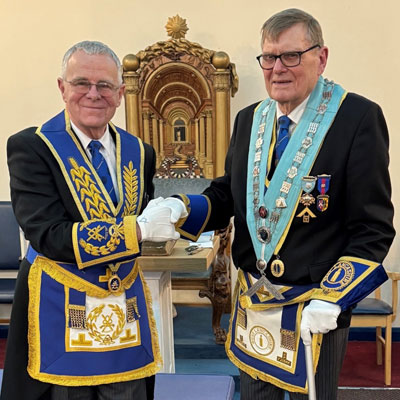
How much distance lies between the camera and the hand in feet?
5.48

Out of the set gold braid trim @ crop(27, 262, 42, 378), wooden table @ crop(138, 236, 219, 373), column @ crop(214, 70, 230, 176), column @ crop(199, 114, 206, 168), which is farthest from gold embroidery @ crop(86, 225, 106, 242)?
column @ crop(199, 114, 206, 168)

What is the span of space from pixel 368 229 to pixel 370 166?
19 cm

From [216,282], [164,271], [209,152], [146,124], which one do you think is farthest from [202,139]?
[164,271]

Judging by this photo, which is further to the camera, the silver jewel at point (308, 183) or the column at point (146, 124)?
the column at point (146, 124)

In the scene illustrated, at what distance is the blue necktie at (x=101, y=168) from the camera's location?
1.64 metres

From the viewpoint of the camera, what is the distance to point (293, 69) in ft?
4.94

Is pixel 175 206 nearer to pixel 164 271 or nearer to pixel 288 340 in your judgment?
pixel 288 340

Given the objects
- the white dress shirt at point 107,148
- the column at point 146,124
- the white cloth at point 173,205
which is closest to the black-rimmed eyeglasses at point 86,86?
the white dress shirt at point 107,148

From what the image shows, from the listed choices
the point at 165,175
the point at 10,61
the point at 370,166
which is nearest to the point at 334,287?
the point at 370,166

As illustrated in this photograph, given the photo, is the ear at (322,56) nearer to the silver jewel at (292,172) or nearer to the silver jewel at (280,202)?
the silver jewel at (292,172)

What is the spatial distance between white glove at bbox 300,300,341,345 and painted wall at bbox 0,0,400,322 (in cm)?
276

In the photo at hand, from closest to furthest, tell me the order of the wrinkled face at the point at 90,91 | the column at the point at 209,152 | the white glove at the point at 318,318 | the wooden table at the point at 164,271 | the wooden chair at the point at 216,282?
the white glove at the point at 318,318, the wrinkled face at the point at 90,91, the wooden table at the point at 164,271, the wooden chair at the point at 216,282, the column at the point at 209,152

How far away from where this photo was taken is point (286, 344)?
5.23 ft

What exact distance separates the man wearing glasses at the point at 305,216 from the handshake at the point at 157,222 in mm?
253
